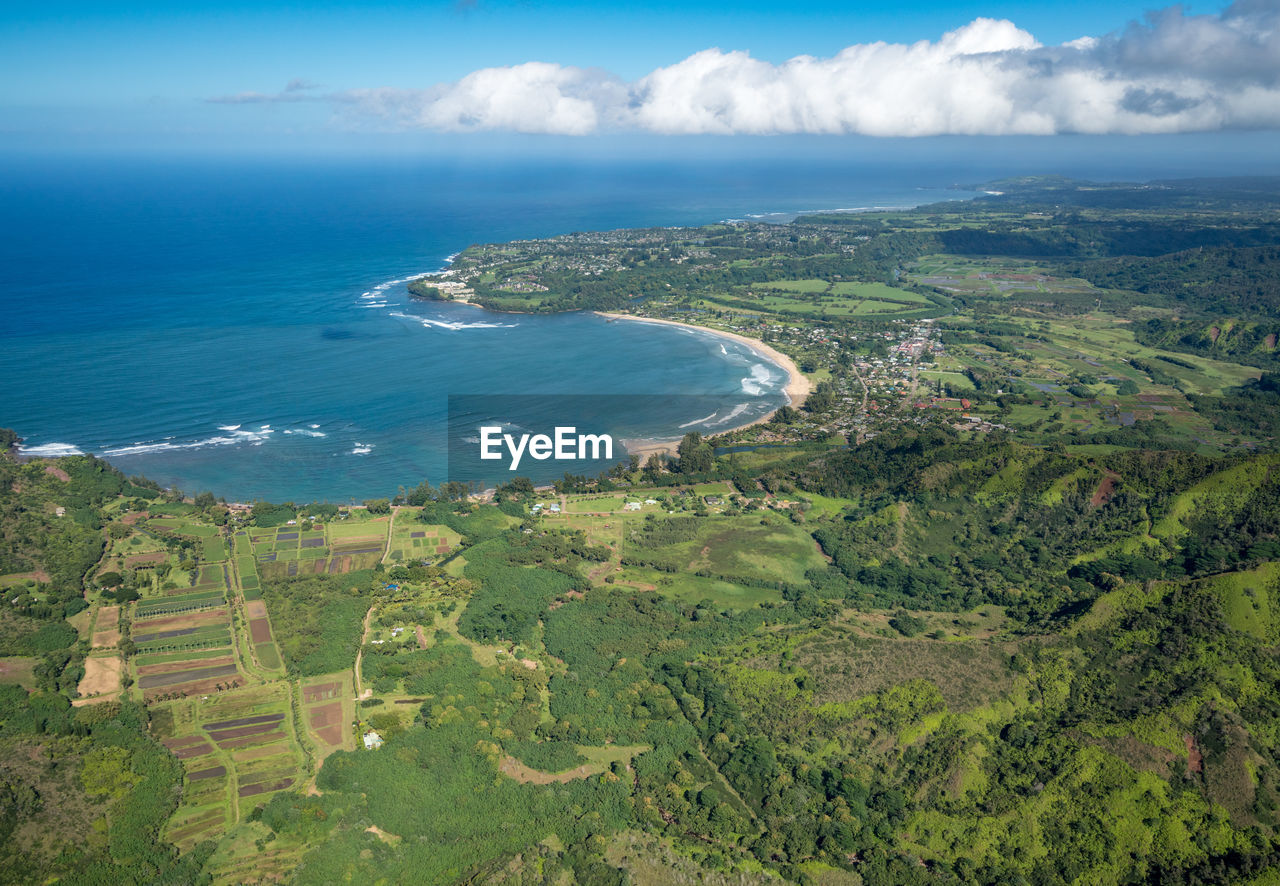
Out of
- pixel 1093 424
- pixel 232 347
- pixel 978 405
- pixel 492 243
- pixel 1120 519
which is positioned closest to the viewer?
pixel 1120 519

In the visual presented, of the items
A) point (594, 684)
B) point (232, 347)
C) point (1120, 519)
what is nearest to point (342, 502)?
point (594, 684)

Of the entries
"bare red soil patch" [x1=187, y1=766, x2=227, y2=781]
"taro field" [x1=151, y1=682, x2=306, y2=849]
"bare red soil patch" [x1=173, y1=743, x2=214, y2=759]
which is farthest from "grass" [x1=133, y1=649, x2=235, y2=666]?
"bare red soil patch" [x1=187, y1=766, x2=227, y2=781]

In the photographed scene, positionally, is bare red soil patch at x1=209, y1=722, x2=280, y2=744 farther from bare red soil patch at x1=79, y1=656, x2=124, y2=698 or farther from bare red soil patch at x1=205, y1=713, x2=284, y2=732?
bare red soil patch at x1=79, y1=656, x2=124, y2=698

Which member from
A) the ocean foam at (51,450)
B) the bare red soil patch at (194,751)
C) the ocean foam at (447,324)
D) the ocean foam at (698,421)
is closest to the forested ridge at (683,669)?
the bare red soil patch at (194,751)

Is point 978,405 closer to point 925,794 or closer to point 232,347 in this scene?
point 925,794

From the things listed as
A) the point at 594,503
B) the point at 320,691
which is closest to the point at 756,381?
the point at 594,503

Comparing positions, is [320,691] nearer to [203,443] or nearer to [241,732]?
[241,732]
